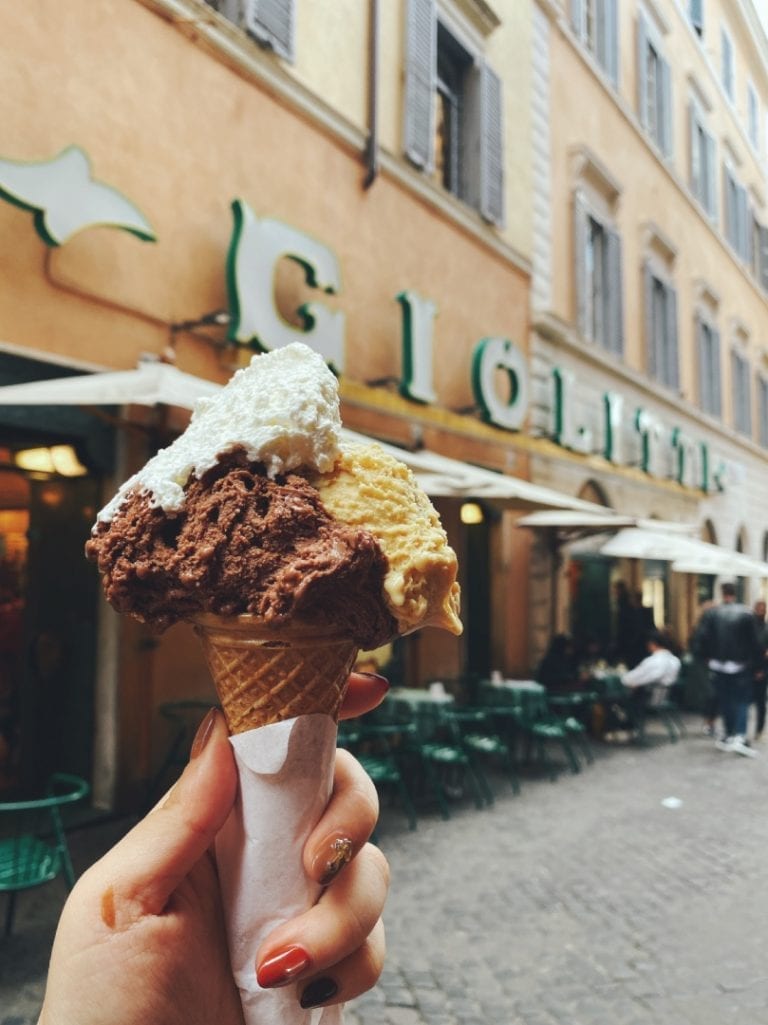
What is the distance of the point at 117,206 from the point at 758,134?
94.4ft

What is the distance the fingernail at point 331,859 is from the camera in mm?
1399

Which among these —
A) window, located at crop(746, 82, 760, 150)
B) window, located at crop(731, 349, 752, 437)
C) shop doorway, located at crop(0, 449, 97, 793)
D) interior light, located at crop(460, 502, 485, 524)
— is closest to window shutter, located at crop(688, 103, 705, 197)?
window, located at crop(731, 349, 752, 437)

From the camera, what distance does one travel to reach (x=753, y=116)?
1059 inches

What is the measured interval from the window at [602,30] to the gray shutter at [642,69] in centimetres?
144

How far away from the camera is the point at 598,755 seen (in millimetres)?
9305

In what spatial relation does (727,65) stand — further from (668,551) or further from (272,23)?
(272,23)

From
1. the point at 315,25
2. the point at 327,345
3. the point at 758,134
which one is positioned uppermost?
the point at 758,134

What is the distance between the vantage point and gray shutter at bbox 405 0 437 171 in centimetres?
964

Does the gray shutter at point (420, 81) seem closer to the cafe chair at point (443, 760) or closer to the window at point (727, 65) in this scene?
the cafe chair at point (443, 760)

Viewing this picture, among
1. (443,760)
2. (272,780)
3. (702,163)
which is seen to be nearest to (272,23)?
(443,760)

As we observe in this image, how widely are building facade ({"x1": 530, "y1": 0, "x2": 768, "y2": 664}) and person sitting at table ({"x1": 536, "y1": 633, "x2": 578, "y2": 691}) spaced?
79.2 inches

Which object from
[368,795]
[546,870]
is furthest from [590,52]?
[368,795]

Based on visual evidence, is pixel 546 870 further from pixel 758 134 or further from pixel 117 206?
pixel 758 134

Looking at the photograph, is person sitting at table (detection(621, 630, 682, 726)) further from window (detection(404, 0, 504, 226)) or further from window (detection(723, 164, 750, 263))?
window (detection(723, 164, 750, 263))
